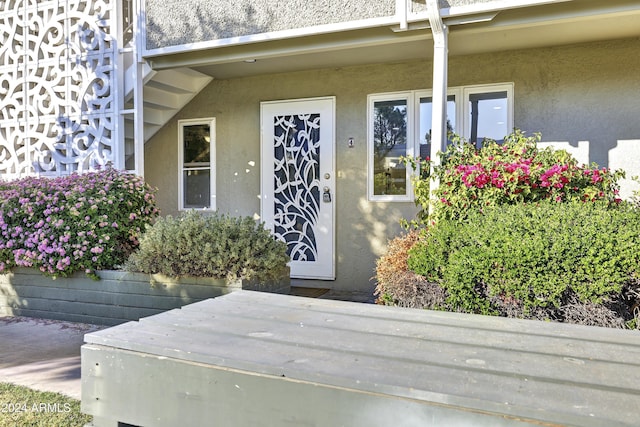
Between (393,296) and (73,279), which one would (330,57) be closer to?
(393,296)

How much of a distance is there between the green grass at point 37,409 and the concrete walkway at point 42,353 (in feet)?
0.34

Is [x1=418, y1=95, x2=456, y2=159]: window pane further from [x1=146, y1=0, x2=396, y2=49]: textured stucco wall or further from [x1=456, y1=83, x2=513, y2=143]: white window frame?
[x1=146, y1=0, x2=396, y2=49]: textured stucco wall

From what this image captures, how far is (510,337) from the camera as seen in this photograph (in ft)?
5.96

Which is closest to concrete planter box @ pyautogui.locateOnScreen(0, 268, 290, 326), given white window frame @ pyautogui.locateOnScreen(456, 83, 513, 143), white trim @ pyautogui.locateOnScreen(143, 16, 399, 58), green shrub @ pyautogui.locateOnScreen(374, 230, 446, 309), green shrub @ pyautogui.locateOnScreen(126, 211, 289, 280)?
green shrub @ pyautogui.locateOnScreen(126, 211, 289, 280)

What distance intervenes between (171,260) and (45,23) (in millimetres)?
4096

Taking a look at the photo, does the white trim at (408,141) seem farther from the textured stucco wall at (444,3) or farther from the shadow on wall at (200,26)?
the shadow on wall at (200,26)

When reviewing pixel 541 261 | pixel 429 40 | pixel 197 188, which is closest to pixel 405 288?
pixel 541 261

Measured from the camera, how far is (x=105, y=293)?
5.11 m

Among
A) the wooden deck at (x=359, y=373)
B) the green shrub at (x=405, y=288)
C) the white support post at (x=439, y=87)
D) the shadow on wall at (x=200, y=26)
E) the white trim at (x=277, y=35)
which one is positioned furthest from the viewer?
the shadow on wall at (x=200, y=26)

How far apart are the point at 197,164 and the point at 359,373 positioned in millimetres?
6732

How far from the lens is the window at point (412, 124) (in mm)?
6168

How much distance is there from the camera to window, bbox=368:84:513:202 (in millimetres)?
6168

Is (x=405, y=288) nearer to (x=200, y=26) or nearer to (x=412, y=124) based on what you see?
(x=412, y=124)

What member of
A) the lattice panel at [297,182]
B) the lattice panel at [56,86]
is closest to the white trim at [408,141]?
the lattice panel at [297,182]
